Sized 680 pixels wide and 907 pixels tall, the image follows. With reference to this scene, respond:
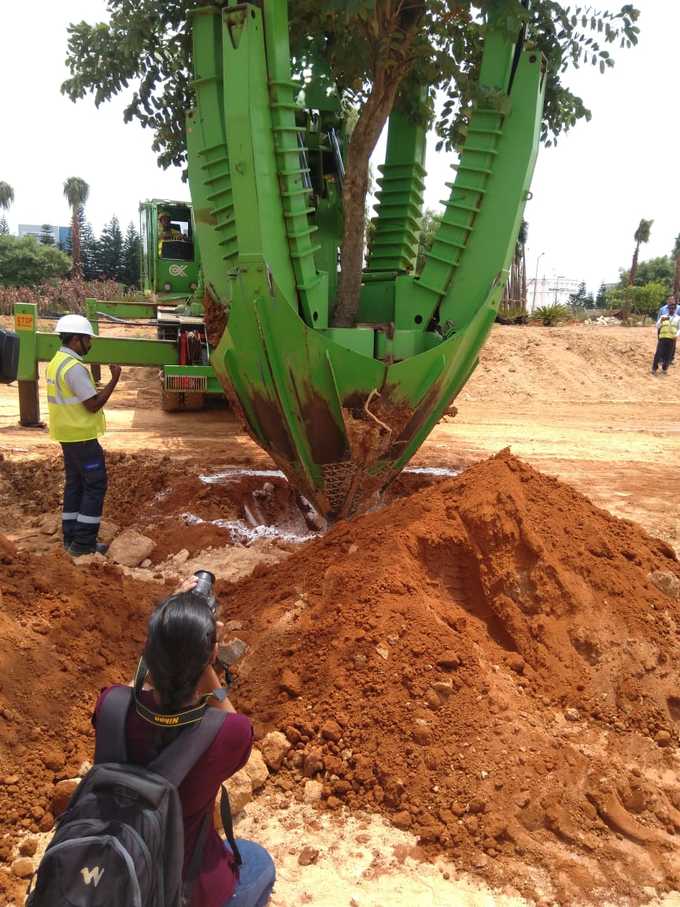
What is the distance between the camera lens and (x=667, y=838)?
267cm

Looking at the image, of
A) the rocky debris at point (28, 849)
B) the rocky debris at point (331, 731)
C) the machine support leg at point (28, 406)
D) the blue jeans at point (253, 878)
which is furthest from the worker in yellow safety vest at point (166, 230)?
the blue jeans at point (253, 878)

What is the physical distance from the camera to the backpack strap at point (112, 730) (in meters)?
1.64

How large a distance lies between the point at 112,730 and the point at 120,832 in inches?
10.2

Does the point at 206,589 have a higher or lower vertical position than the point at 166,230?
lower

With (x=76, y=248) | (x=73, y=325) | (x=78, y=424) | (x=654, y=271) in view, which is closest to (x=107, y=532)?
(x=78, y=424)

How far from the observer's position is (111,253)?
158 ft

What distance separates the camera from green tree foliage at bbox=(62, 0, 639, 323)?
4.94 meters

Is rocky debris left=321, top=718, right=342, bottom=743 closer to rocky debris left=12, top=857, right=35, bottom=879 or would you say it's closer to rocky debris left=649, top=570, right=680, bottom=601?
rocky debris left=12, top=857, right=35, bottom=879

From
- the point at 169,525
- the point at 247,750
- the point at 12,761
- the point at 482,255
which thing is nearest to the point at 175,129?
the point at 482,255

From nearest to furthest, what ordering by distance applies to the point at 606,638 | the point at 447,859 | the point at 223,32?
the point at 447,859 < the point at 606,638 < the point at 223,32

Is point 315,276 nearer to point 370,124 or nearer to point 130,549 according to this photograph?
point 370,124

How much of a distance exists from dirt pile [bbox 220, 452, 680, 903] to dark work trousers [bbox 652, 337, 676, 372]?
1260 centimetres

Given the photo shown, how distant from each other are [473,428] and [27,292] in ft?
73.3

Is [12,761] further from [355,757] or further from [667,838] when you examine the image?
[667,838]
